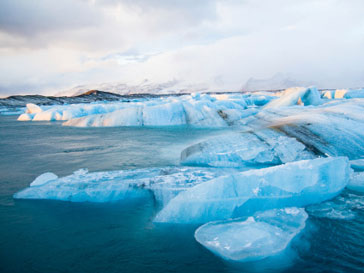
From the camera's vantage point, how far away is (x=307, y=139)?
4117mm

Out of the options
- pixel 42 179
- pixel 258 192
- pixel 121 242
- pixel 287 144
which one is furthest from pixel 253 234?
pixel 287 144

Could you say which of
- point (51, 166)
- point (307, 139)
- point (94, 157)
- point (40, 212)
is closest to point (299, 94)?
point (307, 139)

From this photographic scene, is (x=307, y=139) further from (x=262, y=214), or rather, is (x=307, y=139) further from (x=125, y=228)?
(x=125, y=228)

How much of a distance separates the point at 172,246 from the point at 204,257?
267 millimetres

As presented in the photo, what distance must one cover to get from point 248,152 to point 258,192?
1787mm

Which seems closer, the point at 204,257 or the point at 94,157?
the point at 204,257

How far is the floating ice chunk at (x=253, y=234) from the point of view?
162cm

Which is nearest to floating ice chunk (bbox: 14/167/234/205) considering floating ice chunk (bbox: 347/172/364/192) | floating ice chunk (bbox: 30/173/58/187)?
floating ice chunk (bbox: 30/173/58/187)

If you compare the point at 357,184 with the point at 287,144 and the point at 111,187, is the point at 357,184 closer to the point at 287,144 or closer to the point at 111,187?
the point at 287,144

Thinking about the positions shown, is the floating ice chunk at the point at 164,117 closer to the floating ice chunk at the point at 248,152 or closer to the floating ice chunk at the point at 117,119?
the floating ice chunk at the point at 117,119

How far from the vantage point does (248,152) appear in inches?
156

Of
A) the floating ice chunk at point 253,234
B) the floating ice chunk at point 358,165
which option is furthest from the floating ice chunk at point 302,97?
the floating ice chunk at point 253,234

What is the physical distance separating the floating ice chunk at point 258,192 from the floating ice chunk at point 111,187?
15.7 inches

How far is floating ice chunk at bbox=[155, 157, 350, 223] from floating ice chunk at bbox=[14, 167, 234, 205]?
399 mm
